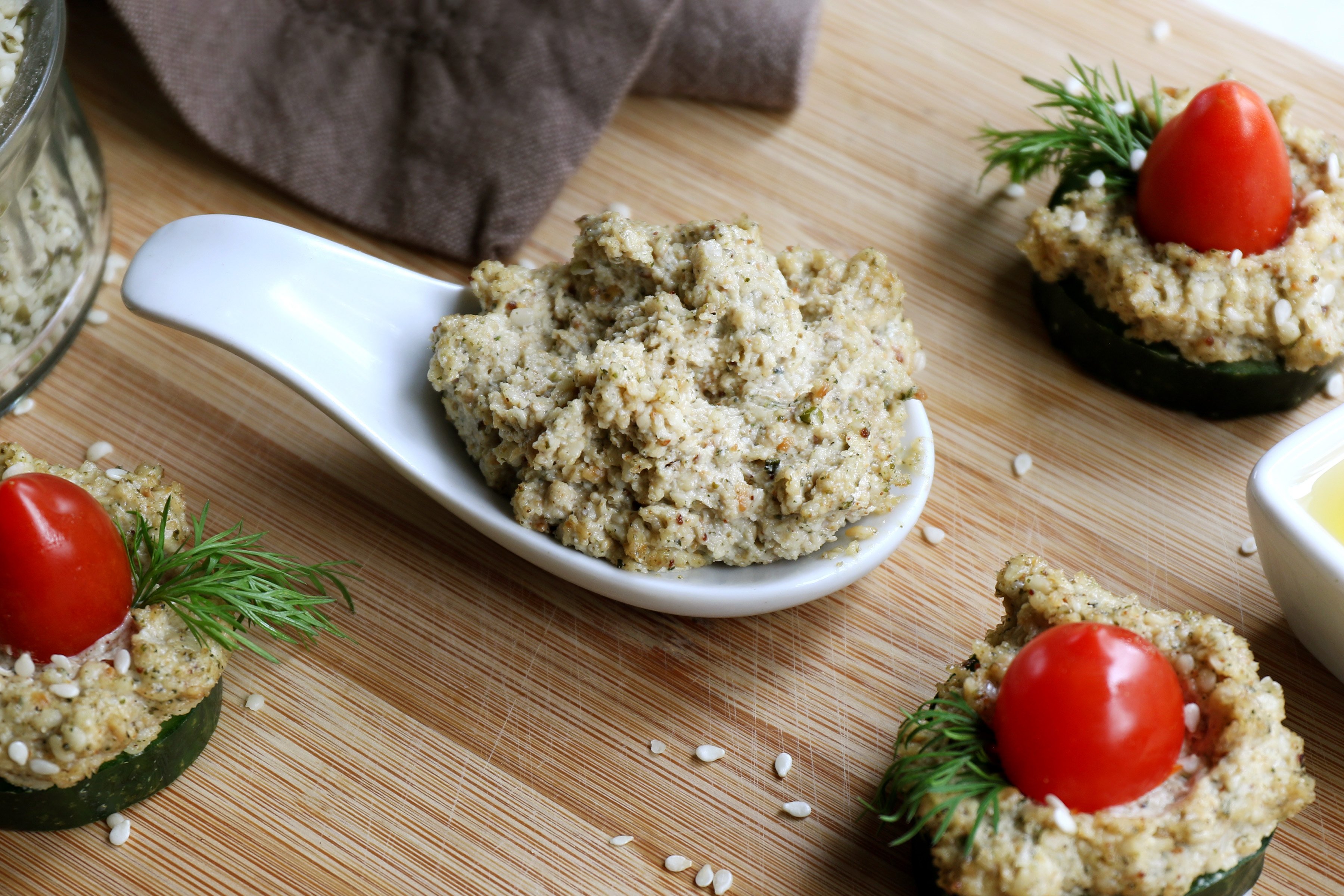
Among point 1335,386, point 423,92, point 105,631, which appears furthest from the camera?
point 423,92

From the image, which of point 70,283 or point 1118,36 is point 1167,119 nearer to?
point 1118,36

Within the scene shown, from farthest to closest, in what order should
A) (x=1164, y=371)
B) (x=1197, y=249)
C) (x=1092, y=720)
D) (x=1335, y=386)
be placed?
1. (x=1335, y=386)
2. (x=1164, y=371)
3. (x=1197, y=249)
4. (x=1092, y=720)

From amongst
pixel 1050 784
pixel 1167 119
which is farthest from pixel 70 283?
pixel 1167 119

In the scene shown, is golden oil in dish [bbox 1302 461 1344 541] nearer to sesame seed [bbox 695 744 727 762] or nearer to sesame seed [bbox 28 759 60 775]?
sesame seed [bbox 695 744 727 762]

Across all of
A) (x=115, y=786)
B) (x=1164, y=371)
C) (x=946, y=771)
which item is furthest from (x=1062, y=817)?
(x=115, y=786)

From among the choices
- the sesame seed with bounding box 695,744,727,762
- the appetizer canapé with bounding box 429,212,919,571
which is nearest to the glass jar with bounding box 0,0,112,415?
the appetizer canapé with bounding box 429,212,919,571

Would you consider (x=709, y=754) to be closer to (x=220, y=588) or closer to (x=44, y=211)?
(x=220, y=588)

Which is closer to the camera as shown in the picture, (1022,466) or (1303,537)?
(1303,537)

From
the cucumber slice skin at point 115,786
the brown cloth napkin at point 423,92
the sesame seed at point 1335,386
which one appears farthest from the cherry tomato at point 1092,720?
the brown cloth napkin at point 423,92

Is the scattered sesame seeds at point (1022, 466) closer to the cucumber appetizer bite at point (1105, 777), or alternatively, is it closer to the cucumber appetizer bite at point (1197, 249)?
the cucumber appetizer bite at point (1197, 249)
